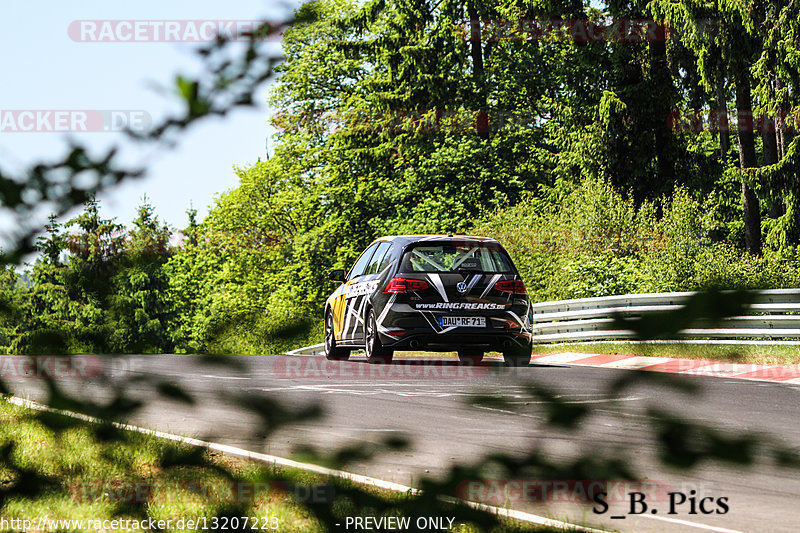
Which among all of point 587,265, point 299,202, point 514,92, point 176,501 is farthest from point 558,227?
point 176,501

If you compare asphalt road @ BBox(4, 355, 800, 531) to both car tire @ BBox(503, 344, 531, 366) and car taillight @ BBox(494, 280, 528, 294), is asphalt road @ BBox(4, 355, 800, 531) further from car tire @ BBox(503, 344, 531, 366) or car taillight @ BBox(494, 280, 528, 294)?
car taillight @ BBox(494, 280, 528, 294)

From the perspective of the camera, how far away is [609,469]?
5.32ft

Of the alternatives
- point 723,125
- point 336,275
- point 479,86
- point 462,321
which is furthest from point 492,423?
point 723,125

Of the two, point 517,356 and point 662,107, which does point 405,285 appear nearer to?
point 517,356

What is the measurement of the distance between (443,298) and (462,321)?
0.36m

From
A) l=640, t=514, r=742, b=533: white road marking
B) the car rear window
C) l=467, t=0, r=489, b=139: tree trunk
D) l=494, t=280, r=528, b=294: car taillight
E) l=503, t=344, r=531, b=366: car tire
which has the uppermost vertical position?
l=467, t=0, r=489, b=139: tree trunk

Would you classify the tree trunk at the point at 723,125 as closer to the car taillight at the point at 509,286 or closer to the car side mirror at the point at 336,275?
the car side mirror at the point at 336,275

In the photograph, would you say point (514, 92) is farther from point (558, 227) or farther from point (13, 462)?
point (13, 462)

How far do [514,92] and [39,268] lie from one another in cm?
3785

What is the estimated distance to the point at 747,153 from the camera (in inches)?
1299

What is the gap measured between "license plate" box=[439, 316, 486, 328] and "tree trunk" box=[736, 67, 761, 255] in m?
21.9

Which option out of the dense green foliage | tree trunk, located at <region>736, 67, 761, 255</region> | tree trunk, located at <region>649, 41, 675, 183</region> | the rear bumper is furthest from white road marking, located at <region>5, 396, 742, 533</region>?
tree trunk, located at <region>649, 41, 675, 183</region>

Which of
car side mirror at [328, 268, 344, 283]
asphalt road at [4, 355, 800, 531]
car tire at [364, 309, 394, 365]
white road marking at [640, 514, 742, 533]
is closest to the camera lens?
asphalt road at [4, 355, 800, 531]

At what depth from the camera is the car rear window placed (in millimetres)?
12477
